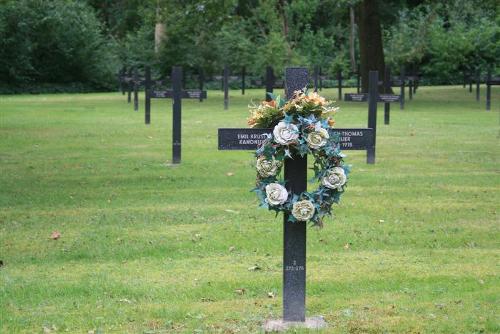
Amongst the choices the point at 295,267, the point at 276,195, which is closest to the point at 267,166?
the point at 276,195

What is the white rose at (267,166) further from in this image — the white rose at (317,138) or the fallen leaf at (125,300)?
the fallen leaf at (125,300)

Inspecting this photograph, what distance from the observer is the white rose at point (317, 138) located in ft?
23.8

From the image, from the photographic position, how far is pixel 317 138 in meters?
7.26

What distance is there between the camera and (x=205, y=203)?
Answer: 13969 mm

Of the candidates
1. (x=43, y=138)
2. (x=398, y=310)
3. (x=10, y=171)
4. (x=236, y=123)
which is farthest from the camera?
(x=236, y=123)

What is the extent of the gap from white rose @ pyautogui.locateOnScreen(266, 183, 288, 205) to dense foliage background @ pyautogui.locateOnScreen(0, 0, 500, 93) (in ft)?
146

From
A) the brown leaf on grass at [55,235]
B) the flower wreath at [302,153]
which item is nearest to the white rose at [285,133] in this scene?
the flower wreath at [302,153]

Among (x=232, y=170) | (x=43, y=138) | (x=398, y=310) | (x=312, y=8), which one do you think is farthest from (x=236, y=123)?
(x=312, y=8)

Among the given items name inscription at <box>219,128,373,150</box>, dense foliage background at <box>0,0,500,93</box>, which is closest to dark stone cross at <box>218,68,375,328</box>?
name inscription at <box>219,128,373,150</box>

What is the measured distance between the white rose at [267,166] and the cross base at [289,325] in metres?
1.08

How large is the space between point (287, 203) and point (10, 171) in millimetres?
11217

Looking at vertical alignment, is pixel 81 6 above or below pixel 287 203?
above

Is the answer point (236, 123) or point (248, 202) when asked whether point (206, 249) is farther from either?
point (236, 123)

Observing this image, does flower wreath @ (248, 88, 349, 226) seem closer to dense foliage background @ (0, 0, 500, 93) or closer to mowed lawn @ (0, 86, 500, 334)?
mowed lawn @ (0, 86, 500, 334)
